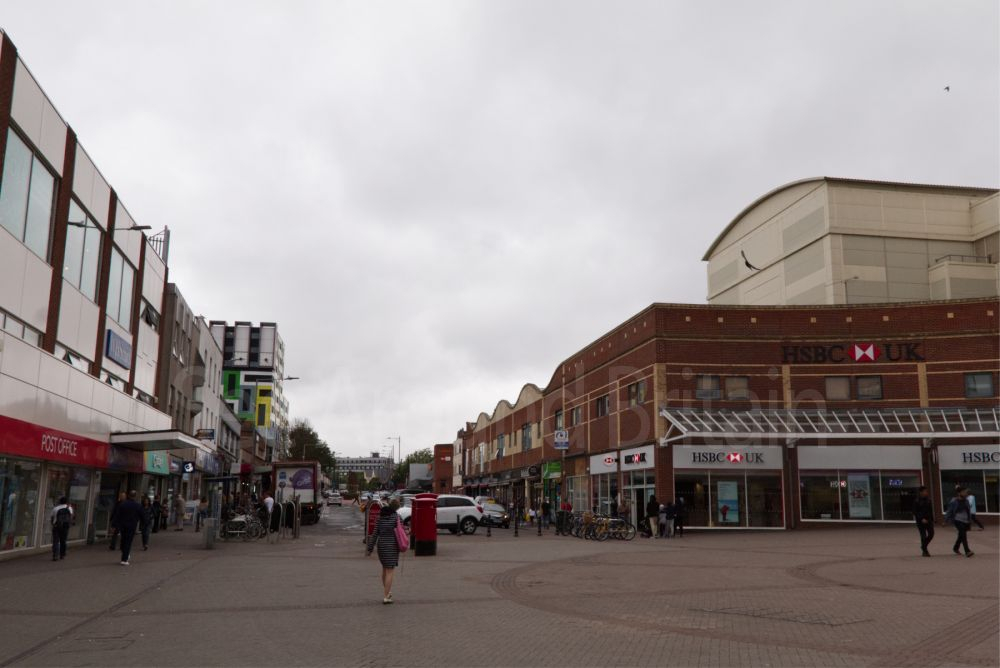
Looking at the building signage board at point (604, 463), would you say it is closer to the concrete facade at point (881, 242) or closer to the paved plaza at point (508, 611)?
the concrete facade at point (881, 242)

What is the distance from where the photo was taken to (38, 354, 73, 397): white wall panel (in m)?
21.4

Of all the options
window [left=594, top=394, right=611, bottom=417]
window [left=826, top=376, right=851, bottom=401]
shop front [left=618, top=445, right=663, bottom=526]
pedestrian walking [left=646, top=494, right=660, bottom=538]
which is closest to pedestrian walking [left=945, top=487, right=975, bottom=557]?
pedestrian walking [left=646, top=494, right=660, bottom=538]

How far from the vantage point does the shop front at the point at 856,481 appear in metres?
35.9

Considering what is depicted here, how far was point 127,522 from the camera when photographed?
19234mm

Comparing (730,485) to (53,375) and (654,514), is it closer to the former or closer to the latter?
(654,514)

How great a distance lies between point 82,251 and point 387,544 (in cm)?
1740

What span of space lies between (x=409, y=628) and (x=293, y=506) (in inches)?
968

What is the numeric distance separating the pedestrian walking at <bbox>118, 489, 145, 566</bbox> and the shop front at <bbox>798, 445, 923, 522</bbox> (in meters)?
27.0

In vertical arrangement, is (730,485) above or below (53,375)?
below

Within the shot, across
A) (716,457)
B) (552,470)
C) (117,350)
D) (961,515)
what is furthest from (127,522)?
(552,470)

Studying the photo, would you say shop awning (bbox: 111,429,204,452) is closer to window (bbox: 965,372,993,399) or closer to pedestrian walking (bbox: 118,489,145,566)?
pedestrian walking (bbox: 118,489,145,566)

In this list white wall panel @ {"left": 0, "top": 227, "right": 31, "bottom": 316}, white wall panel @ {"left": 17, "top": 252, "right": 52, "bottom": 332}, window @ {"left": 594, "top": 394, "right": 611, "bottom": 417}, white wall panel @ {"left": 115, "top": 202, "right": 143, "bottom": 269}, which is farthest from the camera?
window @ {"left": 594, "top": 394, "right": 611, "bottom": 417}

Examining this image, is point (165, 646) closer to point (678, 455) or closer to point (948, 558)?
point (948, 558)

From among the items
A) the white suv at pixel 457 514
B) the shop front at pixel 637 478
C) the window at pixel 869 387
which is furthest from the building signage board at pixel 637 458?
the window at pixel 869 387
